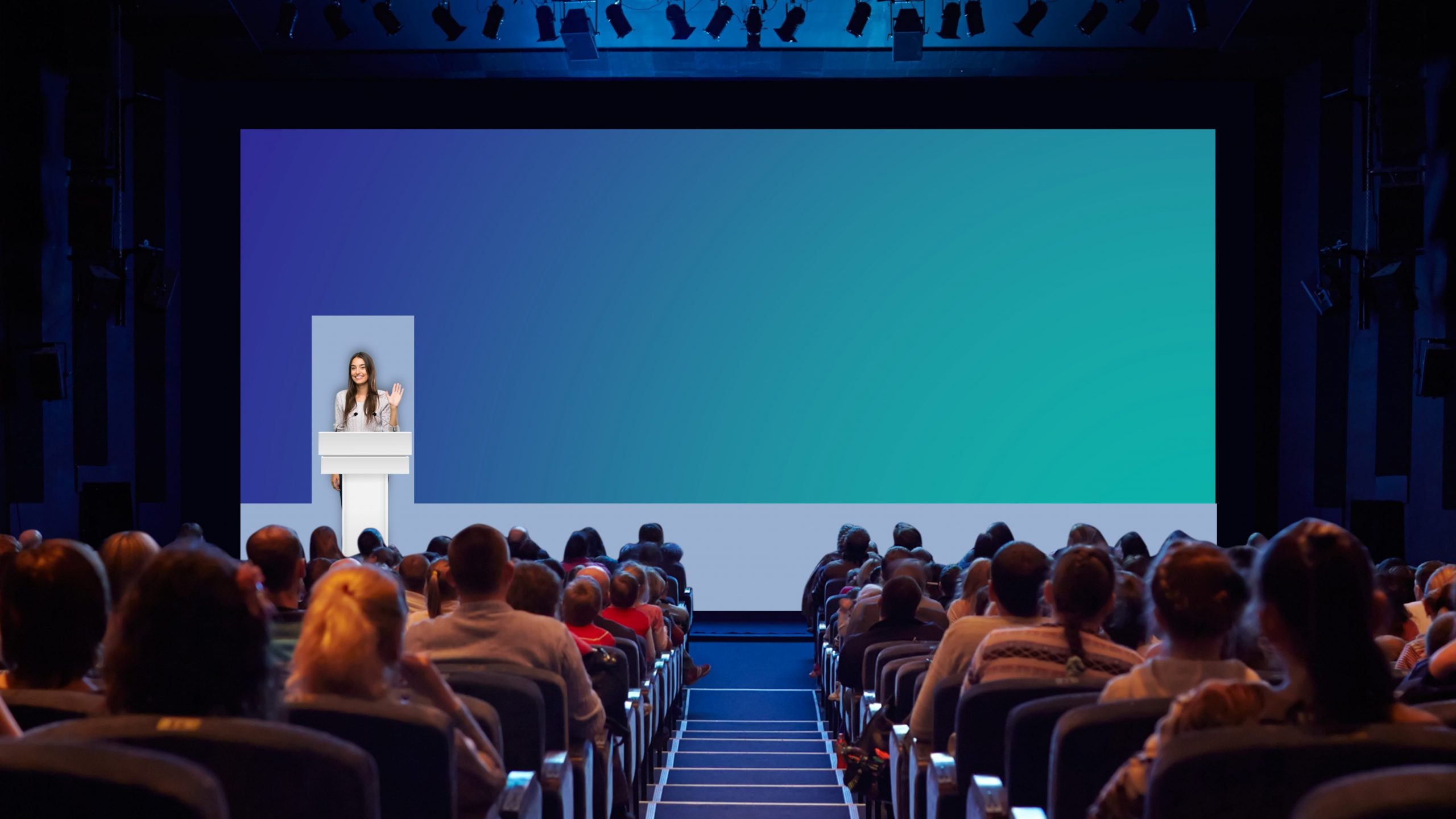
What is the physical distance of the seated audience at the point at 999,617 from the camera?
3.36m

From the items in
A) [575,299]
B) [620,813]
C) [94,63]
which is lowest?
[620,813]

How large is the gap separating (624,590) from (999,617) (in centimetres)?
242

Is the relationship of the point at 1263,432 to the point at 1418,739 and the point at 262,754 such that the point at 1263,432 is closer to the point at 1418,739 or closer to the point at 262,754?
the point at 1418,739

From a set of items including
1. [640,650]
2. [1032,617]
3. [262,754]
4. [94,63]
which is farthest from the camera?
[94,63]

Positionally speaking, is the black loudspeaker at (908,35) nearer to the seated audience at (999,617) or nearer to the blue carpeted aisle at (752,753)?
the blue carpeted aisle at (752,753)

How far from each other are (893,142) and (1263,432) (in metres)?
3.98

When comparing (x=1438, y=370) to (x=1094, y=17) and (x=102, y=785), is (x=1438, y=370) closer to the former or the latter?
(x=1094, y=17)

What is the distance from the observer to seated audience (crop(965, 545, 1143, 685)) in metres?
2.84

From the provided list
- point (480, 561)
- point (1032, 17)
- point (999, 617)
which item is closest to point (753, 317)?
point (1032, 17)

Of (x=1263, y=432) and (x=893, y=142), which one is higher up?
(x=893, y=142)

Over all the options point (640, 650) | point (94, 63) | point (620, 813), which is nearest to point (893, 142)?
point (94, 63)

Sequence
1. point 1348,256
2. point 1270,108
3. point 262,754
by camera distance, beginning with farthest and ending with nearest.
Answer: point 1270,108, point 1348,256, point 262,754

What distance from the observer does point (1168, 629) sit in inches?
93.0

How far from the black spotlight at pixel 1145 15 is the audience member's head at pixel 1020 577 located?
251 inches
